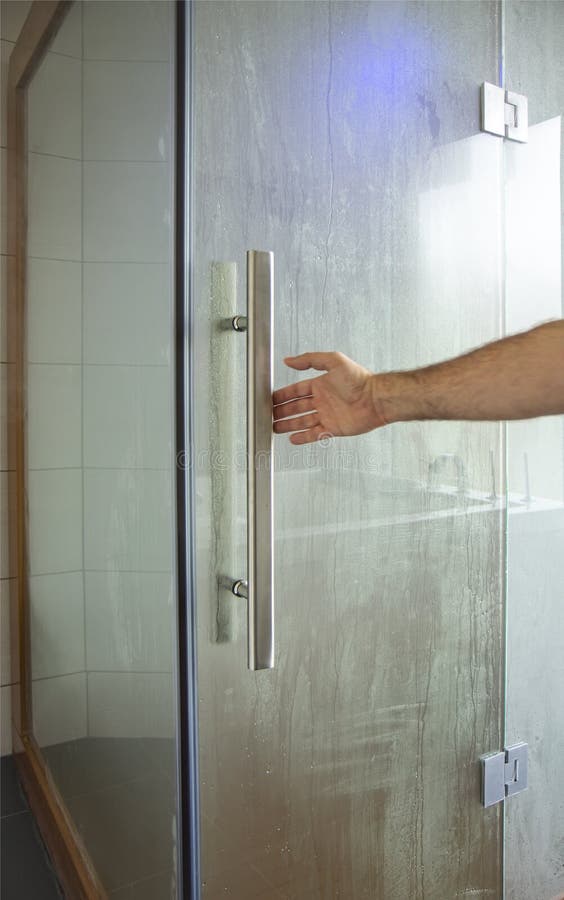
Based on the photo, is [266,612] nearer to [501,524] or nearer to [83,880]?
[83,880]

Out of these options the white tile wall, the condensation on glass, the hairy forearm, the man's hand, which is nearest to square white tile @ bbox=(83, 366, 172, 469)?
the condensation on glass

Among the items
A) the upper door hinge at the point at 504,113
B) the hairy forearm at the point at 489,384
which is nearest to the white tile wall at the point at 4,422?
the hairy forearm at the point at 489,384

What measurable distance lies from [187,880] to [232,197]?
0.94 m

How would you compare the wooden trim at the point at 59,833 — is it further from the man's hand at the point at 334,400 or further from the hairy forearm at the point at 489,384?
the hairy forearm at the point at 489,384

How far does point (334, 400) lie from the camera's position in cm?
112

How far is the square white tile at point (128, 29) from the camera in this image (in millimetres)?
902

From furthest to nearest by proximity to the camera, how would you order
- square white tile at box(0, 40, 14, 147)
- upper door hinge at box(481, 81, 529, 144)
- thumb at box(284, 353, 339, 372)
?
upper door hinge at box(481, 81, 529, 144)
thumb at box(284, 353, 339, 372)
square white tile at box(0, 40, 14, 147)

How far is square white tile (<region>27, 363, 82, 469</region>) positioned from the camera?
3.20ft

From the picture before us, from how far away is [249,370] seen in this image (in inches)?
38.5

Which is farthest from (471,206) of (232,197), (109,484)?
(109,484)

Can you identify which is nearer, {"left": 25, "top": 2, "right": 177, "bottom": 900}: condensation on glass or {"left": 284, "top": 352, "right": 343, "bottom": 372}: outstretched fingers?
{"left": 25, "top": 2, "right": 177, "bottom": 900}: condensation on glass

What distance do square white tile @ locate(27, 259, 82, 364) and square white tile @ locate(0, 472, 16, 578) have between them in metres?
0.16

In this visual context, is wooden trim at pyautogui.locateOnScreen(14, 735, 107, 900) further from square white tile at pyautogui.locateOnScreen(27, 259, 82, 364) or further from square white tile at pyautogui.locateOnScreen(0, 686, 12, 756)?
square white tile at pyautogui.locateOnScreen(27, 259, 82, 364)

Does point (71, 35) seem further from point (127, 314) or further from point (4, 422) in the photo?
point (4, 422)
